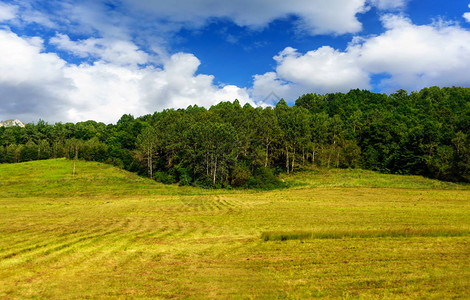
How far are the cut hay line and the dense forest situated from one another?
132 feet

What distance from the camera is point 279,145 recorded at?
3349 inches

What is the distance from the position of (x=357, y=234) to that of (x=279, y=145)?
66.2m

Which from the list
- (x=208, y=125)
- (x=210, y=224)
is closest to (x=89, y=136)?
(x=208, y=125)

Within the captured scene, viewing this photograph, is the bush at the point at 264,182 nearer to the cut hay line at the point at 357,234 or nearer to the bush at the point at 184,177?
the bush at the point at 184,177

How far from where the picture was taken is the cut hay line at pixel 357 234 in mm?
18969

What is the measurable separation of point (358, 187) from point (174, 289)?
2156 inches

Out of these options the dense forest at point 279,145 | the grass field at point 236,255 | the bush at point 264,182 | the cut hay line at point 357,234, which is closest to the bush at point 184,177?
the dense forest at point 279,145

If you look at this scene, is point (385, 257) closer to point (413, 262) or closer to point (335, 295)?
point (413, 262)

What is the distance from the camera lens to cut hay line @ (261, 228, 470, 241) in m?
19.0

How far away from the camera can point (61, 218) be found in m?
25.9

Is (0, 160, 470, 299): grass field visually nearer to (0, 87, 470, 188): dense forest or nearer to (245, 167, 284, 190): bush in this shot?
(245, 167, 284, 190): bush

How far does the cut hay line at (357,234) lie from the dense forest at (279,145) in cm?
4038

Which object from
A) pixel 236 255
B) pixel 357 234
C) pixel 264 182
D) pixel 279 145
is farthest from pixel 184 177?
pixel 236 255

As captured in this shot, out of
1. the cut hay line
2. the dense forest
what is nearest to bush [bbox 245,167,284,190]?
the dense forest
